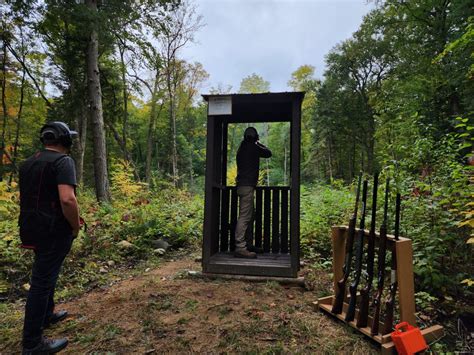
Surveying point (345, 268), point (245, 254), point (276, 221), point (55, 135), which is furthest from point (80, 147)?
point (345, 268)

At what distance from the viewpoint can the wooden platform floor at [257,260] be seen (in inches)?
172

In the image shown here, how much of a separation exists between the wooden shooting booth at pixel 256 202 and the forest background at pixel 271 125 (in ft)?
3.38

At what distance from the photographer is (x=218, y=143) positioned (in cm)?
535

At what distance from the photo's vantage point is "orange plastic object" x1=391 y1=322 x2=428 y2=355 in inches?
91.7

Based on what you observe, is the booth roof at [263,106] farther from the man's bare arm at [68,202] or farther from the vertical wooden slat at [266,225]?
the man's bare arm at [68,202]

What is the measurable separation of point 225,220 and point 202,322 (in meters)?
2.55

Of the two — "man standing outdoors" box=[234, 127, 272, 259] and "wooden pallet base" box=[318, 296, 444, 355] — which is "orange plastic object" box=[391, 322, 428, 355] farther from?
"man standing outdoors" box=[234, 127, 272, 259]

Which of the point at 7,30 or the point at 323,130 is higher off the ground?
the point at 7,30

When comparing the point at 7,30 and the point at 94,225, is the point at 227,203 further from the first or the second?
the point at 7,30

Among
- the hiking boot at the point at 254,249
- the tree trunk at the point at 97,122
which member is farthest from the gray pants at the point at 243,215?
the tree trunk at the point at 97,122

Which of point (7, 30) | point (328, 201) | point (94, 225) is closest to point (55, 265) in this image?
point (94, 225)

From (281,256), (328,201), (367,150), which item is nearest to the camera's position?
(281,256)

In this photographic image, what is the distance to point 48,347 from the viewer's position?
2.50 meters

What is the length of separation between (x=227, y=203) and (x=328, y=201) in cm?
338
